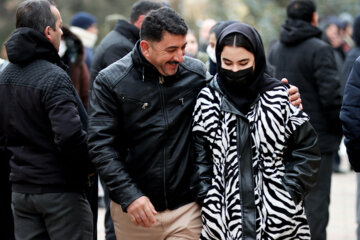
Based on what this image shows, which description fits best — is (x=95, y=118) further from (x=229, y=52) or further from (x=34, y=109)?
(x=229, y=52)

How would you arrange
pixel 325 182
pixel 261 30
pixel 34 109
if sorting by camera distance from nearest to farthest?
pixel 34 109
pixel 325 182
pixel 261 30

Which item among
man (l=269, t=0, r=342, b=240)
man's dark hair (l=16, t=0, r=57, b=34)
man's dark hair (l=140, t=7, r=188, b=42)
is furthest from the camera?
man (l=269, t=0, r=342, b=240)

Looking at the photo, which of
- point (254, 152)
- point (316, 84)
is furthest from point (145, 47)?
point (316, 84)

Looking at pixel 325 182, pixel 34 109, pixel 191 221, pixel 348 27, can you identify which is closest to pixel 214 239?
pixel 191 221

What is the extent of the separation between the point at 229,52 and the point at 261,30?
1279cm

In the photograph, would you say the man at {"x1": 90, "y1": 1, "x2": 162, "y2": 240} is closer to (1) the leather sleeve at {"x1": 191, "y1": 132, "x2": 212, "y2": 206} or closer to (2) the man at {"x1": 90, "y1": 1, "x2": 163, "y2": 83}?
(2) the man at {"x1": 90, "y1": 1, "x2": 163, "y2": 83}

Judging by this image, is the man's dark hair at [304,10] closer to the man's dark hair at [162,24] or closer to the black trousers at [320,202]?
the black trousers at [320,202]

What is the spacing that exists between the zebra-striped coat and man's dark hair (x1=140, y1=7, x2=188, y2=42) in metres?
0.52

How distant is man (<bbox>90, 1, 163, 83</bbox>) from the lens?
6.70 metres

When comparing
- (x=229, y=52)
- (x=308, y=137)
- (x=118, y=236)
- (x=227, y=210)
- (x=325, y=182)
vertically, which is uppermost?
(x=229, y=52)

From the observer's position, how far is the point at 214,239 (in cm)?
426

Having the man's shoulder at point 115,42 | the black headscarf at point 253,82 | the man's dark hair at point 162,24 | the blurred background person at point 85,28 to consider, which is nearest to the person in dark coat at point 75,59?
the man's shoulder at point 115,42

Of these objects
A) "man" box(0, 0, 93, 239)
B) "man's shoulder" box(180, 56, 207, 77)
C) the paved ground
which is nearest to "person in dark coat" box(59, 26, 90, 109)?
the paved ground

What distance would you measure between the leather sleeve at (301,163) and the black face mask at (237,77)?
0.43 meters
